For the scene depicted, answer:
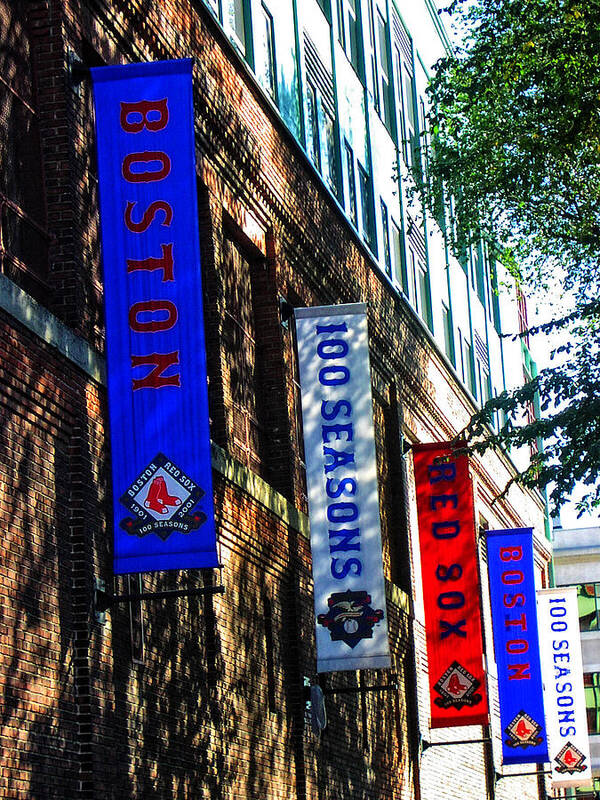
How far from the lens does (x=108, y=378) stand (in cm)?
1292

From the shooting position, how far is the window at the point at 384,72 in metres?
30.7

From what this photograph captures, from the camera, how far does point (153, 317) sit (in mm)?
13016

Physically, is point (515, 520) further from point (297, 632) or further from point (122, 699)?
point (122, 699)

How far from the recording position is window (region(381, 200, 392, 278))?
95.5 feet

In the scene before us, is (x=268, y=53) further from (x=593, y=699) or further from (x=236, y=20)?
(x=593, y=699)

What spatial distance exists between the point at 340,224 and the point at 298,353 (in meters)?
5.13

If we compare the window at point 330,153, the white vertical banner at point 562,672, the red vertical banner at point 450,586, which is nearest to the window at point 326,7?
the window at point 330,153

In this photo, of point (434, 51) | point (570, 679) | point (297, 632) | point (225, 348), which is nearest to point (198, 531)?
point (225, 348)

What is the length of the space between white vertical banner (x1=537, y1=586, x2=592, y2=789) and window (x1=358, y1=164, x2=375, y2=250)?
14049 mm

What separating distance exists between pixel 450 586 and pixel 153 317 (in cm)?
1525

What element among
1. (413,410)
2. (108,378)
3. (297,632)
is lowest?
(297,632)

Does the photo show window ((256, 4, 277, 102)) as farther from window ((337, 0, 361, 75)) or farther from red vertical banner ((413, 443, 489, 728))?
red vertical banner ((413, 443, 489, 728))

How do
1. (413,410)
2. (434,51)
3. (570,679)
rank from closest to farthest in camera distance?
(413,410)
(434,51)
(570,679)

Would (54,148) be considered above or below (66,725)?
above
